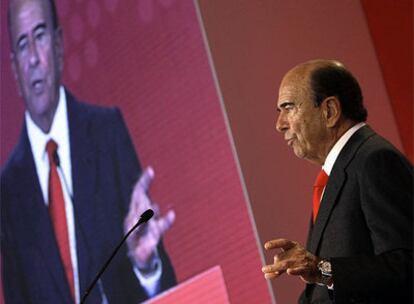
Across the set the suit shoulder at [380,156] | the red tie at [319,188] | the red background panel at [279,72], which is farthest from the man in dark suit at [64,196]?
the suit shoulder at [380,156]

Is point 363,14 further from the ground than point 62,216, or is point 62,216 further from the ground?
point 363,14

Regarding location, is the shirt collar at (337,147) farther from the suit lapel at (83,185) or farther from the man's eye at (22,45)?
the man's eye at (22,45)

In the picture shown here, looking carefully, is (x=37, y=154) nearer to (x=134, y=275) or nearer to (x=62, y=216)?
(x=62, y=216)

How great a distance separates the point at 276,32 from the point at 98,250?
3.93 feet

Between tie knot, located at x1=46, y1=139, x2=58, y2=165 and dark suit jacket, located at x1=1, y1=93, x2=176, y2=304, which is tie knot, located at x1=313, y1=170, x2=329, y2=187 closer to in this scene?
dark suit jacket, located at x1=1, y1=93, x2=176, y2=304

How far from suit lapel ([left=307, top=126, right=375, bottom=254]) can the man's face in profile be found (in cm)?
210

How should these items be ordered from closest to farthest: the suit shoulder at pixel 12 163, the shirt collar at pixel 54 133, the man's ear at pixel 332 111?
1. the man's ear at pixel 332 111
2. the shirt collar at pixel 54 133
3. the suit shoulder at pixel 12 163

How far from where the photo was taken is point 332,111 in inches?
98.1

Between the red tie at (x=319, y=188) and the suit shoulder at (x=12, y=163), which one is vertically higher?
the suit shoulder at (x=12, y=163)

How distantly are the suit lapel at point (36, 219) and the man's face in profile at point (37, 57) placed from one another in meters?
0.18

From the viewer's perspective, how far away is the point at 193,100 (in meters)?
3.50

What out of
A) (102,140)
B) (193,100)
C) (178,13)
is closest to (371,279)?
(193,100)

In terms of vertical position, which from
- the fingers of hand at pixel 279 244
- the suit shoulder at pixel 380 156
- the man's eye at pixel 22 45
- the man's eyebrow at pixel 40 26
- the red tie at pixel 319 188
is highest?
the man's eyebrow at pixel 40 26

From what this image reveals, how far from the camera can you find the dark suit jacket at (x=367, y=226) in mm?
2137
